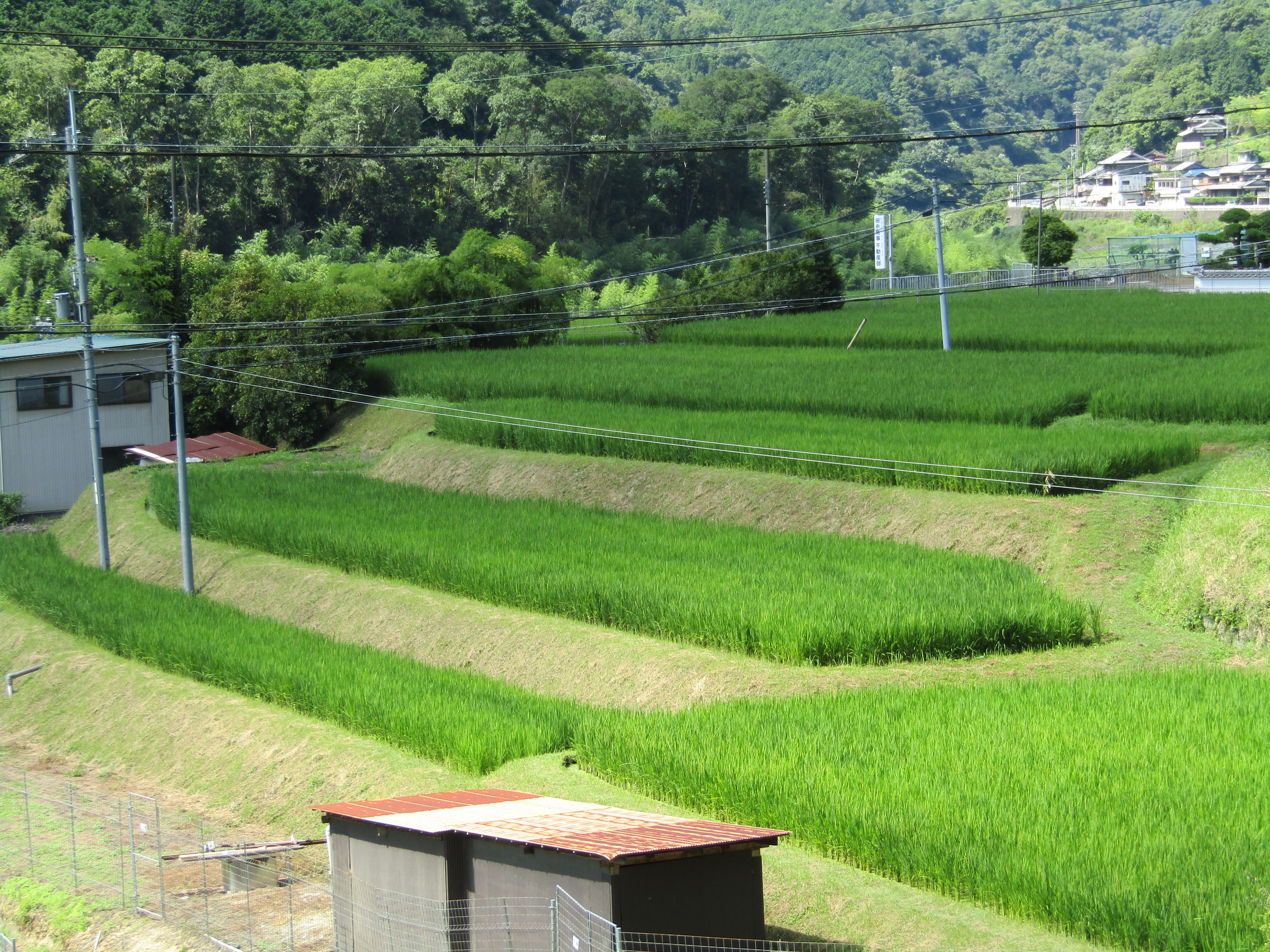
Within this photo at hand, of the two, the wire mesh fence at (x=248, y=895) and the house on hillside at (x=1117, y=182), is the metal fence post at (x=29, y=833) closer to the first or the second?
the wire mesh fence at (x=248, y=895)

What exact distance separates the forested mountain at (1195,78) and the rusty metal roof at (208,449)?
10608 cm

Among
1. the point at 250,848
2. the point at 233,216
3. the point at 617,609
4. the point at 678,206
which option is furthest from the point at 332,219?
the point at 250,848

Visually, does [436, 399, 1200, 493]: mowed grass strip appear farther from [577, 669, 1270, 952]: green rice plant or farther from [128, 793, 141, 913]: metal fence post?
[128, 793, 141, 913]: metal fence post

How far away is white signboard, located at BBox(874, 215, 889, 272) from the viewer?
118ft

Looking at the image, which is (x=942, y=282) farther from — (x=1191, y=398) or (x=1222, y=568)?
(x=1222, y=568)

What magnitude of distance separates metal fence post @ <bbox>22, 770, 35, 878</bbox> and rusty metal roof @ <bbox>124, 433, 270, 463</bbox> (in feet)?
52.1

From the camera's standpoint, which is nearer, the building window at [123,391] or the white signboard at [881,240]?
the building window at [123,391]

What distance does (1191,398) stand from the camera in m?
23.1

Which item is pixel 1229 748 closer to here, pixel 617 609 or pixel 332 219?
pixel 617 609

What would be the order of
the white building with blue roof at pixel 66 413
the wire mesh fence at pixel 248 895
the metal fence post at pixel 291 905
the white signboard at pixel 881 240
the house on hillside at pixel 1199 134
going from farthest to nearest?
the house on hillside at pixel 1199 134 → the white signboard at pixel 881 240 → the white building with blue roof at pixel 66 413 → the metal fence post at pixel 291 905 → the wire mesh fence at pixel 248 895

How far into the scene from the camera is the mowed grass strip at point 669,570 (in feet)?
48.1

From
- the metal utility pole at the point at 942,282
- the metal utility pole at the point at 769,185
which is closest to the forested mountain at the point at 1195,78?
the metal utility pole at the point at 769,185

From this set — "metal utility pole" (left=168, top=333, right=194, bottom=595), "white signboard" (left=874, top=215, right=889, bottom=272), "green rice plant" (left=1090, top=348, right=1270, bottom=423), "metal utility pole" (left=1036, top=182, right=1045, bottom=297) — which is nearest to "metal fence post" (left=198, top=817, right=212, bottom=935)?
"metal utility pole" (left=168, top=333, right=194, bottom=595)

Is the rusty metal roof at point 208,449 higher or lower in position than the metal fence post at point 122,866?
higher
